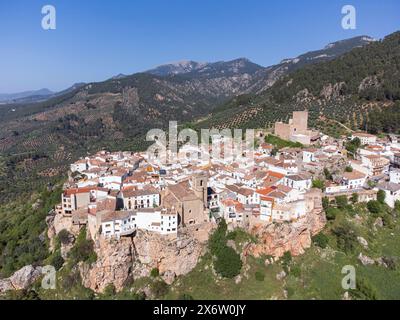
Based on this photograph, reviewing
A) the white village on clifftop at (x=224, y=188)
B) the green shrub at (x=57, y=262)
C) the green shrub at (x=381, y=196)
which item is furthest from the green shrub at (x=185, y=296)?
the green shrub at (x=381, y=196)

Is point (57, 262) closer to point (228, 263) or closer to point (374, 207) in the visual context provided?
point (228, 263)

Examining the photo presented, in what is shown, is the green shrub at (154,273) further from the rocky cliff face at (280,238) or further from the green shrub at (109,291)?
the rocky cliff face at (280,238)

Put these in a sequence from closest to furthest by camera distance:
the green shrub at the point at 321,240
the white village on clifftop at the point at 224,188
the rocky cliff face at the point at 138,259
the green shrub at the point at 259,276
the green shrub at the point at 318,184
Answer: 1. the rocky cliff face at the point at 138,259
2. the green shrub at the point at 259,276
3. the white village on clifftop at the point at 224,188
4. the green shrub at the point at 321,240
5. the green shrub at the point at 318,184

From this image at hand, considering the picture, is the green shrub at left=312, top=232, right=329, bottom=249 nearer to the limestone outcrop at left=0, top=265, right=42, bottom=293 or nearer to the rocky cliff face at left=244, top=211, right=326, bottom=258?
the rocky cliff face at left=244, top=211, right=326, bottom=258

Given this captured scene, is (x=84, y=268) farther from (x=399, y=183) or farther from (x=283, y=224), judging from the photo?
(x=399, y=183)

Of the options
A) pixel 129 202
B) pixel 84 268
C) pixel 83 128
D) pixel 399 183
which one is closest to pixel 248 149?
pixel 399 183
